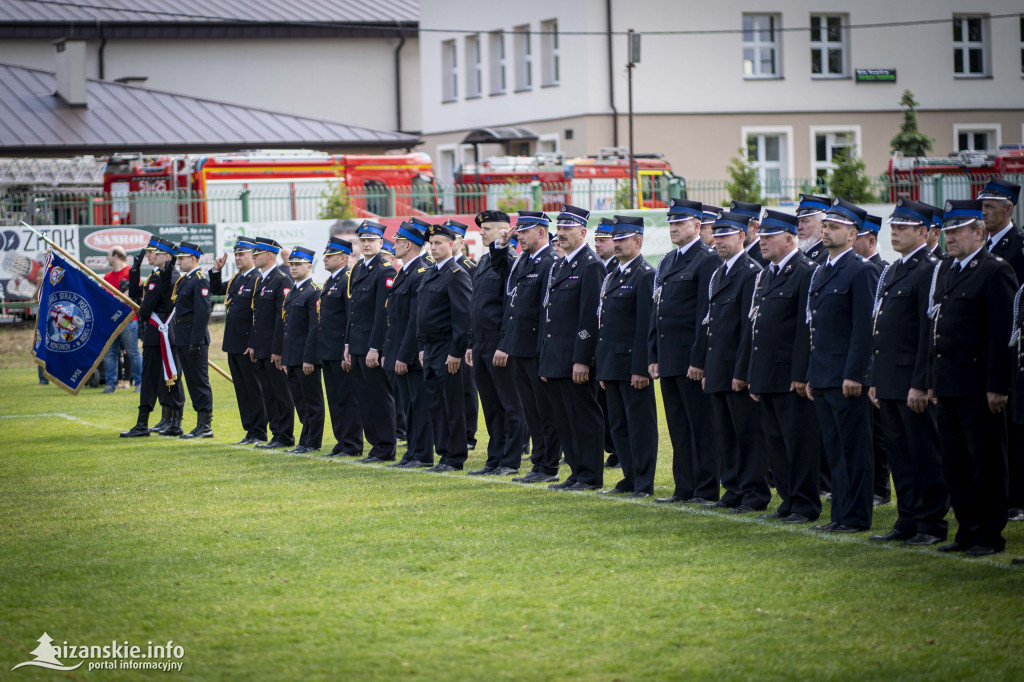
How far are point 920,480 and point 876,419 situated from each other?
2.34 meters

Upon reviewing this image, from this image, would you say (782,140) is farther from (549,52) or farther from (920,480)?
(920,480)

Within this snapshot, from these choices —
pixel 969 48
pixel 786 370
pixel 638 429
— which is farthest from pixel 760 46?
pixel 786 370

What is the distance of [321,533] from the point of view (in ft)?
30.6

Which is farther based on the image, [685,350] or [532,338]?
[532,338]

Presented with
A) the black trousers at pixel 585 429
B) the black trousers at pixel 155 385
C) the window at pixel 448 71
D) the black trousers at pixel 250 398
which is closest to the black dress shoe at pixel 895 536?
the black trousers at pixel 585 429

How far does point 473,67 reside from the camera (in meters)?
42.0

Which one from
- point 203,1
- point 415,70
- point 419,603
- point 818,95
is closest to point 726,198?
point 818,95

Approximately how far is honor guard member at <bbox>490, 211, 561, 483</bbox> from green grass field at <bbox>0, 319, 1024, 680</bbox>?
0.64 metres

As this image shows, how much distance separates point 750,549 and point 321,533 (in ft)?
9.80

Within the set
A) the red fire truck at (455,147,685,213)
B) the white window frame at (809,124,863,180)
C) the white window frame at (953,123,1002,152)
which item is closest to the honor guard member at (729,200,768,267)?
the red fire truck at (455,147,685,213)

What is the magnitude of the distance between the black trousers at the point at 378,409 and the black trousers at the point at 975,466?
21.4 ft

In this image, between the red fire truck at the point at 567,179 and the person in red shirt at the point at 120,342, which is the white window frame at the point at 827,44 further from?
the person in red shirt at the point at 120,342

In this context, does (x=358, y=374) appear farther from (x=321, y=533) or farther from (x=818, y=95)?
(x=818, y=95)

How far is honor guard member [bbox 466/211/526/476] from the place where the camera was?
12.5 m
